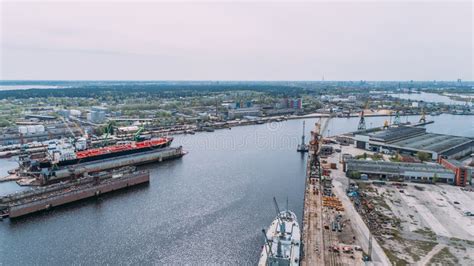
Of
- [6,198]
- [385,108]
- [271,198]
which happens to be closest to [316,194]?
[271,198]

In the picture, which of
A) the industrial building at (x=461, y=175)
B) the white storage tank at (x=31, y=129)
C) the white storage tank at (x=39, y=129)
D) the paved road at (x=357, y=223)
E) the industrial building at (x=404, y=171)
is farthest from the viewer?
the white storage tank at (x=39, y=129)

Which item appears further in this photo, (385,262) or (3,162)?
(3,162)

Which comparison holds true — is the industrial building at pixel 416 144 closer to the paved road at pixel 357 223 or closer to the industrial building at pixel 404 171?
the industrial building at pixel 404 171

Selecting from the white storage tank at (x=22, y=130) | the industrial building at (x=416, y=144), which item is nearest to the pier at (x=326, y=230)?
the industrial building at (x=416, y=144)

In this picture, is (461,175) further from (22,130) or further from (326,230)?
(22,130)

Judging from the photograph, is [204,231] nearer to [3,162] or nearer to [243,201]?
[243,201]

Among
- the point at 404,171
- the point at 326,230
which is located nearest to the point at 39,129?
the point at 326,230
